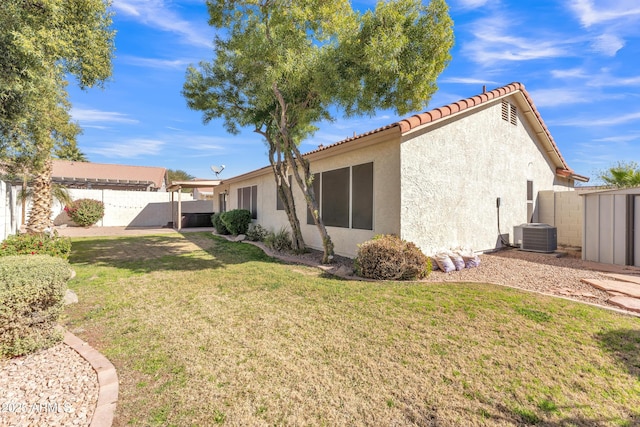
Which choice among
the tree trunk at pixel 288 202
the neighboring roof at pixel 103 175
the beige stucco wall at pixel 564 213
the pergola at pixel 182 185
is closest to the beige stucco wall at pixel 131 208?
the pergola at pixel 182 185

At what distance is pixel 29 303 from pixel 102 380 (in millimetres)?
1429

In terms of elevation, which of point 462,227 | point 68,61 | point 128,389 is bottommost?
point 128,389

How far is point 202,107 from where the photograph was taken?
1029 centimetres

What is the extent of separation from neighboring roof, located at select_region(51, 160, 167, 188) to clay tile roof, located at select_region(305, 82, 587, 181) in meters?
26.1

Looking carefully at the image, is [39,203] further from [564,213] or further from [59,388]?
[564,213]

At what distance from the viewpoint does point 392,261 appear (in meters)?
6.55

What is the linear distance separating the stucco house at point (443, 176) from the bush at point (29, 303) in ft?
21.5

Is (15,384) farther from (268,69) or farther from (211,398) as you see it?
(268,69)

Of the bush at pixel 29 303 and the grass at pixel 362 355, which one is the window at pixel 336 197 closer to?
the grass at pixel 362 355

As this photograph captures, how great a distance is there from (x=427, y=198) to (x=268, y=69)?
525cm

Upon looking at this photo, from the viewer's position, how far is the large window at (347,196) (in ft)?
28.0

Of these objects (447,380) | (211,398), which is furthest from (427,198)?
(211,398)

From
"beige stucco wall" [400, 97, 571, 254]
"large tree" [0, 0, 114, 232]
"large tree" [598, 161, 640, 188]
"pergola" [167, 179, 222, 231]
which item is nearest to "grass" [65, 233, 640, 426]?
"beige stucco wall" [400, 97, 571, 254]

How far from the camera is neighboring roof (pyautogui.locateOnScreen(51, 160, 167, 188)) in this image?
2650cm
